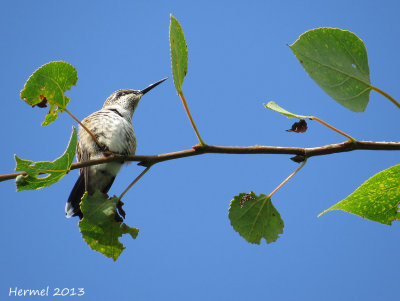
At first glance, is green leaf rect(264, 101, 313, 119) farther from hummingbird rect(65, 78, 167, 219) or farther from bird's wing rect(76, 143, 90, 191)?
bird's wing rect(76, 143, 90, 191)

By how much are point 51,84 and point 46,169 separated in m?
0.60

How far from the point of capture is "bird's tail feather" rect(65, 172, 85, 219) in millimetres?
4009

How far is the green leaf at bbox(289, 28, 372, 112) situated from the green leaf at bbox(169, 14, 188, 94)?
0.48m

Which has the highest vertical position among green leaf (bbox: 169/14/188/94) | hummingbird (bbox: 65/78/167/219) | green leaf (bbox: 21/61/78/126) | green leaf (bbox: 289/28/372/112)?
hummingbird (bbox: 65/78/167/219)

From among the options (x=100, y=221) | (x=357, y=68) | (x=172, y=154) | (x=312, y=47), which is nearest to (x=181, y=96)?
(x=172, y=154)

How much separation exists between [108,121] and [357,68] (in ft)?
10.1

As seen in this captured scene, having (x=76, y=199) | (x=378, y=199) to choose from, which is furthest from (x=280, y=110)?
(x=76, y=199)

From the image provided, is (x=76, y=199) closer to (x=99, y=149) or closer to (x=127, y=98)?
(x=99, y=149)

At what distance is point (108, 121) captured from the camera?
14.4 feet

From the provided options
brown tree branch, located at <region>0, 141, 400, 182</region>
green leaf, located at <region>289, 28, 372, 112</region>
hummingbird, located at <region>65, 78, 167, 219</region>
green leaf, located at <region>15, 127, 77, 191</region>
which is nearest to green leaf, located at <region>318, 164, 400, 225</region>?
brown tree branch, located at <region>0, 141, 400, 182</region>

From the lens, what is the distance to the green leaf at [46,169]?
1.91m

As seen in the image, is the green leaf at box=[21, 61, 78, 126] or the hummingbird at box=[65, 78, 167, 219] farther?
the hummingbird at box=[65, 78, 167, 219]

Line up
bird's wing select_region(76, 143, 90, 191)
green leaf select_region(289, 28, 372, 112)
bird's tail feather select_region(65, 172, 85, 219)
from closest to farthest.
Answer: green leaf select_region(289, 28, 372, 112) → bird's tail feather select_region(65, 172, 85, 219) → bird's wing select_region(76, 143, 90, 191)

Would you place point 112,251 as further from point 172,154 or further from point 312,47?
point 312,47
